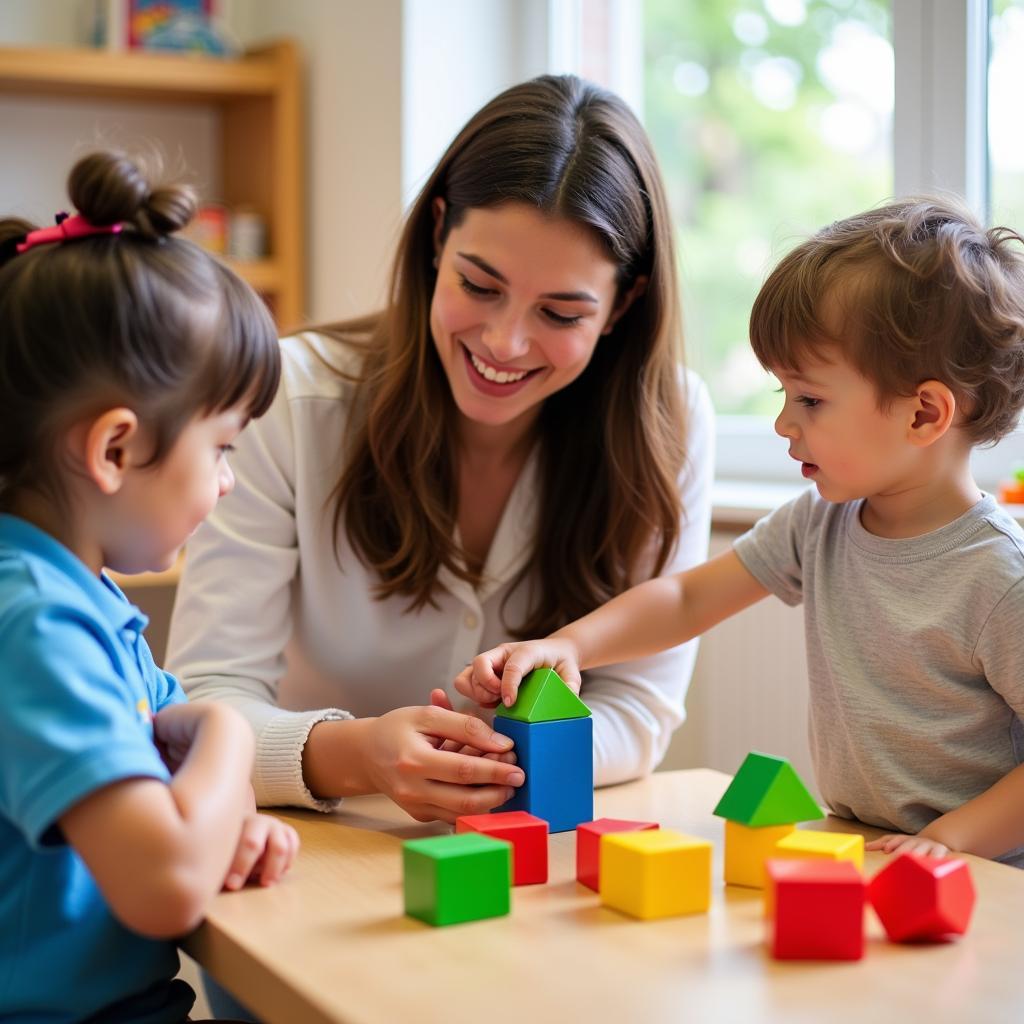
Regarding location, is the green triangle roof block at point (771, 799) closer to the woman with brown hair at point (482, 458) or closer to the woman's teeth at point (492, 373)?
the woman with brown hair at point (482, 458)

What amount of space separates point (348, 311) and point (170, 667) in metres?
1.50

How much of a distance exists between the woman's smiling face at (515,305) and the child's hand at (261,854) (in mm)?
591

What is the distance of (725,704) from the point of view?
6.79 feet

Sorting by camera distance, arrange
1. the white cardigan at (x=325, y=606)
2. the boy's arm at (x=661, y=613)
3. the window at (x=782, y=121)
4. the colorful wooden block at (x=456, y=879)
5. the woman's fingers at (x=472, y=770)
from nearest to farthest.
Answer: the colorful wooden block at (x=456, y=879)
the woman's fingers at (x=472, y=770)
the boy's arm at (x=661, y=613)
the white cardigan at (x=325, y=606)
the window at (x=782, y=121)

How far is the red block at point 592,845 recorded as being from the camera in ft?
3.23

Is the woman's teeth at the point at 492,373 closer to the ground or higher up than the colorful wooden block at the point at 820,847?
higher up

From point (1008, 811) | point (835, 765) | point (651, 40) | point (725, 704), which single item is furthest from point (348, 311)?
point (1008, 811)

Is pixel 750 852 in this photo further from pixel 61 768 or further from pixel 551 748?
pixel 61 768

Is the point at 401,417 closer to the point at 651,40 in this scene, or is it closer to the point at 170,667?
the point at 170,667

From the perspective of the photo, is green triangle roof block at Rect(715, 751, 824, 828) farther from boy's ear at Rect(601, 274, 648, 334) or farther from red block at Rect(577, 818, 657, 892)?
boy's ear at Rect(601, 274, 648, 334)

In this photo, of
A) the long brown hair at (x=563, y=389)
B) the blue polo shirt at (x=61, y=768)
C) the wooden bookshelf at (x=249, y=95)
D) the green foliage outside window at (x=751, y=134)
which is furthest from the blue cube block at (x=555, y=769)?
the wooden bookshelf at (x=249, y=95)

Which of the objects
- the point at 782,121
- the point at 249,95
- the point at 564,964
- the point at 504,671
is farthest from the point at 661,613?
the point at 249,95

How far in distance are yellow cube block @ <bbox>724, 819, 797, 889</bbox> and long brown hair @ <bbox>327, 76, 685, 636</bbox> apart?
0.55 meters

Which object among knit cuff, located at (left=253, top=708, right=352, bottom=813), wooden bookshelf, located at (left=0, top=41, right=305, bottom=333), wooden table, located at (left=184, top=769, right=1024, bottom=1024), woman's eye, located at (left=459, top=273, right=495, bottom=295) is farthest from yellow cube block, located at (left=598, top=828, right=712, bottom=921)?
wooden bookshelf, located at (left=0, top=41, right=305, bottom=333)
